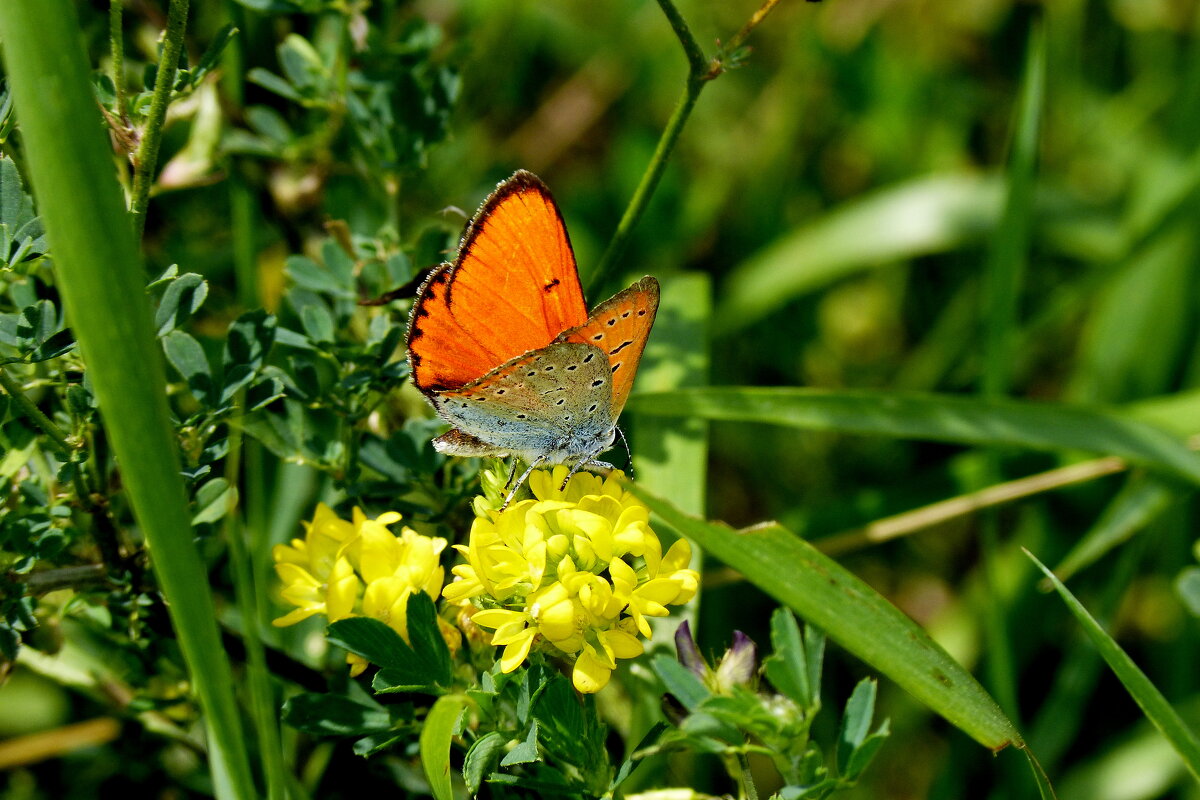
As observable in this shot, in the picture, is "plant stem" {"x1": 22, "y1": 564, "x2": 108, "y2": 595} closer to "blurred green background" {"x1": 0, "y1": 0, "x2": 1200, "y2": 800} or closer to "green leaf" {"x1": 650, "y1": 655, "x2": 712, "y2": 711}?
"blurred green background" {"x1": 0, "y1": 0, "x2": 1200, "y2": 800}

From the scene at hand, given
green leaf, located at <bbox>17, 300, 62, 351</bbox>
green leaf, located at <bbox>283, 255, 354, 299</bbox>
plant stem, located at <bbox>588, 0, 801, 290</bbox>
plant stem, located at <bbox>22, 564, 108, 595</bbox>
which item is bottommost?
plant stem, located at <bbox>22, 564, 108, 595</bbox>

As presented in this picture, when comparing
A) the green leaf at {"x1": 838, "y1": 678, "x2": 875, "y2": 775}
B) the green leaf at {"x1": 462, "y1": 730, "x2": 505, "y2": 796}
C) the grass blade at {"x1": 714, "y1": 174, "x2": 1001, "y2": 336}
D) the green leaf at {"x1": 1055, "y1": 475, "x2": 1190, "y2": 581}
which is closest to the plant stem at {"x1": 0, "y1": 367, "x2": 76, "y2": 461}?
the green leaf at {"x1": 462, "y1": 730, "x2": 505, "y2": 796}

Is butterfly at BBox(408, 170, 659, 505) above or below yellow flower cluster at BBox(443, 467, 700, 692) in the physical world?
above

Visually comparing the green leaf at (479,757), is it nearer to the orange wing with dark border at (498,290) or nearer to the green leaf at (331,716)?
the green leaf at (331,716)

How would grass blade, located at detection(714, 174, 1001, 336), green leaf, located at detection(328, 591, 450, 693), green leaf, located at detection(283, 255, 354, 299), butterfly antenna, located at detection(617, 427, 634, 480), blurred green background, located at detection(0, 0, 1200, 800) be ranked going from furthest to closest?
grass blade, located at detection(714, 174, 1001, 336)
blurred green background, located at detection(0, 0, 1200, 800)
butterfly antenna, located at detection(617, 427, 634, 480)
green leaf, located at detection(283, 255, 354, 299)
green leaf, located at detection(328, 591, 450, 693)

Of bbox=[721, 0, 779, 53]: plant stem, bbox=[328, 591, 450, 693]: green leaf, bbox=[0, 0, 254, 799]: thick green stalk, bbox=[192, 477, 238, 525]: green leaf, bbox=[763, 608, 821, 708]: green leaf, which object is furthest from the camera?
bbox=[721, 0, 779, 53]: plant stem

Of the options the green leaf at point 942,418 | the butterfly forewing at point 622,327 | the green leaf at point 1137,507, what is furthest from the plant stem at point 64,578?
the green leaf at point 1137,507

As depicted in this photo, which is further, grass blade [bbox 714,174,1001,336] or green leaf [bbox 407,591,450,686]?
grass blade [bbox 714,174,1001,336]

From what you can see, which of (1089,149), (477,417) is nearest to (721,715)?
(477,417)
